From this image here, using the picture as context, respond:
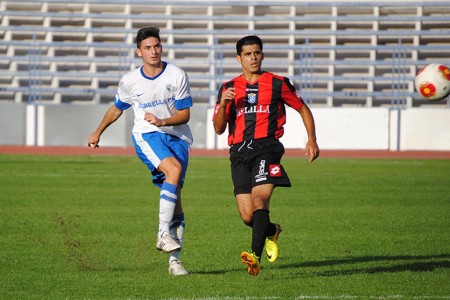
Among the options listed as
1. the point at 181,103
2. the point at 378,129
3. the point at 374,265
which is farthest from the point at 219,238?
the point at 378,129

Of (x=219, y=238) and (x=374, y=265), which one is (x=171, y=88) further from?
(x=219, y=238)

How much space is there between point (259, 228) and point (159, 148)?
1.16 m

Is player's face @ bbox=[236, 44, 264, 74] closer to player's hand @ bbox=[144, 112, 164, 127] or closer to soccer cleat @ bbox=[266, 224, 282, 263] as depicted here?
player's hand @ bbox=[144, 112, 164, 127]

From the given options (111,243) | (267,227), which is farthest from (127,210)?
(267,227)

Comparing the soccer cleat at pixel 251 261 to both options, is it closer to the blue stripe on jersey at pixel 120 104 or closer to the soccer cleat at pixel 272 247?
the soccer cleat at pixel 272 247

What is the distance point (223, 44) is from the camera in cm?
2978

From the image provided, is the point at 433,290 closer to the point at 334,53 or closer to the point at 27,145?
the point at 27,145

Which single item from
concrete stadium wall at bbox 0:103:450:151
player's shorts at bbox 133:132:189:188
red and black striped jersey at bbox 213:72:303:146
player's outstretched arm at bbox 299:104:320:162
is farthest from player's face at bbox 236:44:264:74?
concrete stadium wall at bbox 0:103:450:151

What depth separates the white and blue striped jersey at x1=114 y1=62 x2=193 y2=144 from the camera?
7367mm

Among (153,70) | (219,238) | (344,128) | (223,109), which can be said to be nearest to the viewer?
(223,109)

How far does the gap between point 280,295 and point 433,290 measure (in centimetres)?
108

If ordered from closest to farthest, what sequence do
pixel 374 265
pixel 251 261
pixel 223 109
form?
pixel 251 261, pixel 223 109, pixel 374 265

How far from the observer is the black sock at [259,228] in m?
6.65

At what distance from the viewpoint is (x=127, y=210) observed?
12.2m
